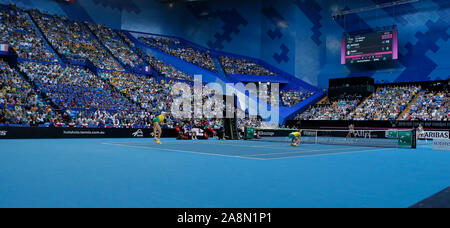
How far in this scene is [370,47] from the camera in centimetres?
4350

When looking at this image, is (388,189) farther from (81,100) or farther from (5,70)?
(5,70)

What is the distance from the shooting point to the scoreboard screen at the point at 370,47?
138ft

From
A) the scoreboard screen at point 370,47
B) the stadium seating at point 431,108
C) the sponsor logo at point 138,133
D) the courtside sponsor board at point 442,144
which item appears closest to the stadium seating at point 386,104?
the stadium seating at point 431,108

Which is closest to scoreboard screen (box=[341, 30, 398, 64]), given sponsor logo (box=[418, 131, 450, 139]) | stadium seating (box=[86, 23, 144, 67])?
sponsor logo (box=[418, 131, 450, 139])

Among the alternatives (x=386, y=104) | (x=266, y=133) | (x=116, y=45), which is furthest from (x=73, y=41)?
(x=386, y=104)

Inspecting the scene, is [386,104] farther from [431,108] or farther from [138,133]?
[138,133]

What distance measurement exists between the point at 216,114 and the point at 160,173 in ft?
99.5
